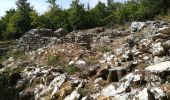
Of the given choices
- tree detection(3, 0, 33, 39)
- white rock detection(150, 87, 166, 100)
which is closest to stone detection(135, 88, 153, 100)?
white rock detection(150, 87, 166, 100)

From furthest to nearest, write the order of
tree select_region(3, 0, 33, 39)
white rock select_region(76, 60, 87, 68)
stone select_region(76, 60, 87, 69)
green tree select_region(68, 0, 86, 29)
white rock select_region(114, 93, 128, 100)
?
tree select_region(3, 0, 33, 39)
green tree select_region(68, 0, 86, 29)
white rock select_region(76, 60, 87, 68)
stone select_region(76, 60, 87, 69)
white rock select_region(114, 93, 128, 100)

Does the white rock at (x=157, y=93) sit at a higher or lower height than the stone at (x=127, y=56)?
lower

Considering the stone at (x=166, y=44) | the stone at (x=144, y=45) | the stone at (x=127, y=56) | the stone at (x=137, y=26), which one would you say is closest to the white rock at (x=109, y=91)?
the stone at (x=127, y=56)

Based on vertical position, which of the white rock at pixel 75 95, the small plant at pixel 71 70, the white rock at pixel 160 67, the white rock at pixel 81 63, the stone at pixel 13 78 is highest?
the white rock at pixel 160 67

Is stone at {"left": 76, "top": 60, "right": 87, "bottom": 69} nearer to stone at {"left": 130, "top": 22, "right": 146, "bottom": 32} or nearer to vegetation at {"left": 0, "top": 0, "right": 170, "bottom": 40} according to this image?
stone at {"left": 130, "top": 22, "right": 146, "bottom": 32}

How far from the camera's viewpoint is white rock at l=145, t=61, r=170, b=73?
13.4 meters

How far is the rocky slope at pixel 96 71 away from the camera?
42.9 ft

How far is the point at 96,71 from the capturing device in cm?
1653

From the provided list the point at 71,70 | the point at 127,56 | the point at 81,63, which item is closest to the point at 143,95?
the point at 127,56

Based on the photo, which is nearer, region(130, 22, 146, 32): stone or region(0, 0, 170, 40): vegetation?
region(130, 22, 146, 32): stone

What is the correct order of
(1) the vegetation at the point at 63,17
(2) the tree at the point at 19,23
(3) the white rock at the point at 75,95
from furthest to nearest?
(2) the tree at the point at 19,23
(1) the vegetation at the point at 63,17
(3) the white rock at the point at 75,95

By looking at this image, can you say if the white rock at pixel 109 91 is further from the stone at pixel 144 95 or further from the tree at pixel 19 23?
the tree at pixel 19 23

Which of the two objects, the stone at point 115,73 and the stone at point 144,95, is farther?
the stone at point 115,73

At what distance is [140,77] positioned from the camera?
43.4 feet
